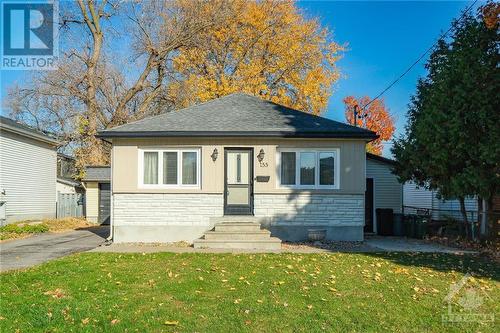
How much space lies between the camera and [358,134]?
12109mm

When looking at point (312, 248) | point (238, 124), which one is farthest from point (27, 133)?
point (312, 248)

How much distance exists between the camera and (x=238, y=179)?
1264cm

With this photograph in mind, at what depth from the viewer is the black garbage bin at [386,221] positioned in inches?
606

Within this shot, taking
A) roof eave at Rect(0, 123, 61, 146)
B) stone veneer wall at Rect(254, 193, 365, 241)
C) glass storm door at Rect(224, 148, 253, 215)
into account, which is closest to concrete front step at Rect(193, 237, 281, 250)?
stone veneer wall at Rect(254, 193, 365, 241)

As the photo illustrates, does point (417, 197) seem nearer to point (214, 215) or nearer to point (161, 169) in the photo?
point (214, 215)

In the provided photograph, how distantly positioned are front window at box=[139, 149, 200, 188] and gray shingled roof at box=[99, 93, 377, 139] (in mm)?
673

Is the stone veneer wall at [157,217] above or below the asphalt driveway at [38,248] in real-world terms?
above

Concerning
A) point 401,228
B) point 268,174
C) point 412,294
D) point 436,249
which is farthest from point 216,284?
point 401,228

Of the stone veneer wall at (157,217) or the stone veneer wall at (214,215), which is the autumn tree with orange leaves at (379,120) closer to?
the stone veneer wall at (214,215)

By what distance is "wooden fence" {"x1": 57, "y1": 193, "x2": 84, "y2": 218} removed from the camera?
23.2 m

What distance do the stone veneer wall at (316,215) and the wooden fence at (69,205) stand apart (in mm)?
15220

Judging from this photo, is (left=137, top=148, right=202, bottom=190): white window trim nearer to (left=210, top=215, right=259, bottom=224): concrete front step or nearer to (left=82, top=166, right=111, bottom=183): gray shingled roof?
(left=210, top=215, right=259, bottom=224): concrete front step

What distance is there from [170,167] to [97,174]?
10063 millimetres

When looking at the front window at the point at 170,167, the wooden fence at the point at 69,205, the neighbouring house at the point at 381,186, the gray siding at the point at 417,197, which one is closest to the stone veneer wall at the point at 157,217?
the front window at the point at 170,167
